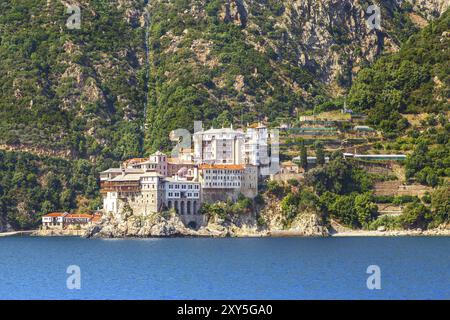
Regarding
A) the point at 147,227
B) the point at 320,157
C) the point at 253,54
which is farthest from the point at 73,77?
the point at 147,227

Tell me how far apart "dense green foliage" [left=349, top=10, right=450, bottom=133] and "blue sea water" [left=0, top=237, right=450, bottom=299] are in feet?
79.8

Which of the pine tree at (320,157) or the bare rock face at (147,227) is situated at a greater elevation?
the pine tree at (320,157)

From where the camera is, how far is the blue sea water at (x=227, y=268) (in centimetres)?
6756

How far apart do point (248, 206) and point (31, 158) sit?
95.4 feet

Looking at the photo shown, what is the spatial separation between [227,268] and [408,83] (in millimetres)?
57506

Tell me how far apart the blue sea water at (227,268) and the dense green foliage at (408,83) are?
24.3 meters

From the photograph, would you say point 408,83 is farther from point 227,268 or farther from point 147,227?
point 227,268

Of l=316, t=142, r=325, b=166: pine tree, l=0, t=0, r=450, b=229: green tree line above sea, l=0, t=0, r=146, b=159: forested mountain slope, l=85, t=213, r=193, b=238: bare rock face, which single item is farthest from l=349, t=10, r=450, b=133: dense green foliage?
l=85, t=213, r=193, b=238: bare rock face

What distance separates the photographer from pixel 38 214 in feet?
409

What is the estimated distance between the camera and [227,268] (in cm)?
8144

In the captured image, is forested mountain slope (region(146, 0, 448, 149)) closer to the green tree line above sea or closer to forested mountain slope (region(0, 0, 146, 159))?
the green tree line above sea

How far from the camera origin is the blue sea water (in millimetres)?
67562

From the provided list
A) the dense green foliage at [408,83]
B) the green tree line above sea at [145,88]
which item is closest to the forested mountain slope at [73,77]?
the green tree line above sea at [145,88]

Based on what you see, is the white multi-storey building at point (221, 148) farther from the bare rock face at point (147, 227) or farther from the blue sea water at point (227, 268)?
the blue sea water at point (227, 268)
